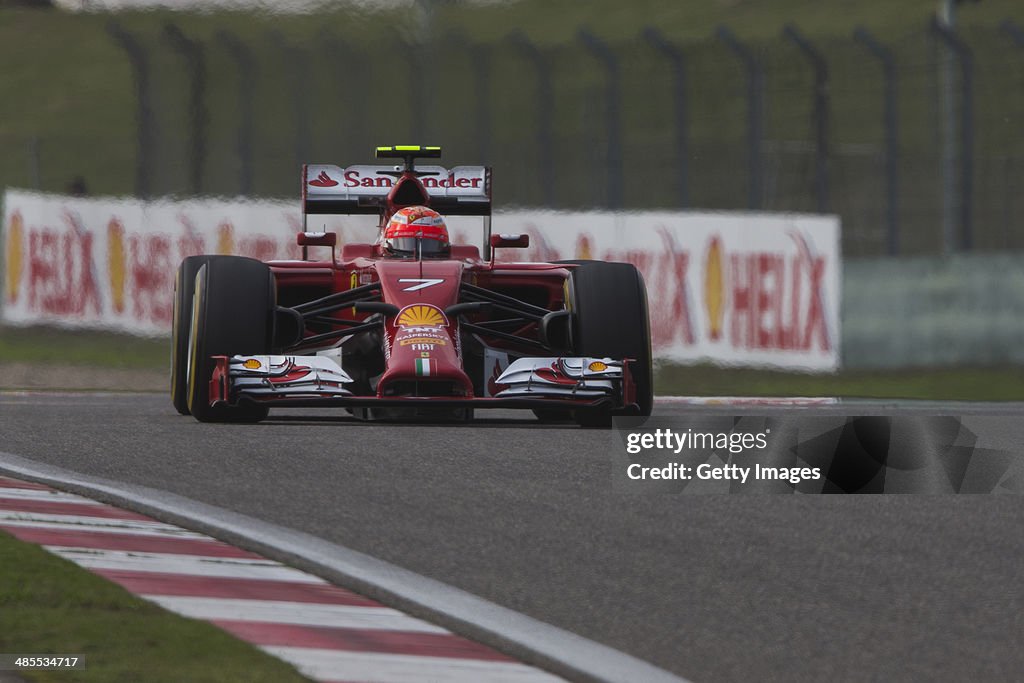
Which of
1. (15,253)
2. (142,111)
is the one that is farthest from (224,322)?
(15,253)

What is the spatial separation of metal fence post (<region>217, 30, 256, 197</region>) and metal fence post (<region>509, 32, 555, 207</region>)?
3.14 m

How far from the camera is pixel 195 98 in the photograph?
74.1 feet

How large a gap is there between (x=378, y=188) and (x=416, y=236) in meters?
0.91

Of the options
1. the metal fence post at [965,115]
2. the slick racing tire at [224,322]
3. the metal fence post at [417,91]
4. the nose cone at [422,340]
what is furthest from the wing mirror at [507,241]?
the metal fence post at [417,91]

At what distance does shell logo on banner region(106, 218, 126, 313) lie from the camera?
21938mm

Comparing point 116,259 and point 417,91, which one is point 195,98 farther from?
point 417,91

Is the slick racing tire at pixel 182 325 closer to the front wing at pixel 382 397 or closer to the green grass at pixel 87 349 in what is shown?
the front wing at pixel 382 397

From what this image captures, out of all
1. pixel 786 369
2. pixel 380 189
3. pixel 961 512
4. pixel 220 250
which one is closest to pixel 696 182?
pixel 220 250

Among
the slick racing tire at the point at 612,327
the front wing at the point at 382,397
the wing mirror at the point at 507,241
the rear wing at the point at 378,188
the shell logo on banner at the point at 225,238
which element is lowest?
the front wing at the point at 382,397

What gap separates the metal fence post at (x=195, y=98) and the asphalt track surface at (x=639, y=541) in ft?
36.9

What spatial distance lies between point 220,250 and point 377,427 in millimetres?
10963

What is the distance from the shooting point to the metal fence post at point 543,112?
20406 millimetres

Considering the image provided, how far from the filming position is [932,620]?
5844 millimetres

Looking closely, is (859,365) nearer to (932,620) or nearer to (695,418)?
(695,418)
